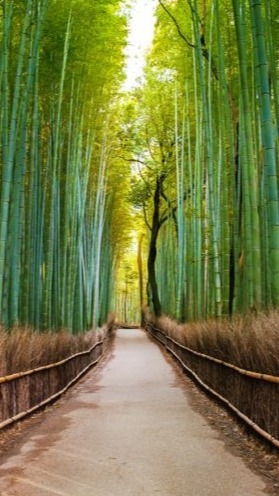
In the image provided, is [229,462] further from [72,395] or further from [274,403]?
[72,395]

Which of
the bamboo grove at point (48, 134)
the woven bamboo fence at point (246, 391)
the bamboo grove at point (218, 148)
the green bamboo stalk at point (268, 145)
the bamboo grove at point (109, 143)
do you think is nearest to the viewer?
the woven bamboo fence at point (246, 391)

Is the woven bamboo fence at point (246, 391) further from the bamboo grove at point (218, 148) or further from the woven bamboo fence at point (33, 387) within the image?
the woven bamboo fence at point (33, 387)

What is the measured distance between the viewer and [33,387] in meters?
5.75

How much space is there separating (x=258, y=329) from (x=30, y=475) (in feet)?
6.24

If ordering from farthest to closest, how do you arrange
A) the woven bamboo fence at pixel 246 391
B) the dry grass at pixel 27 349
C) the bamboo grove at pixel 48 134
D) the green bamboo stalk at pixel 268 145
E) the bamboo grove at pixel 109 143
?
the bamboo grove at pixel 48 134 < the bamboo grove at pixel 109 143 < the dry grass at pixel 27 349 < the green bamboo stalk at pixel 268 145 < the woven bamboo fence at pixel 246 391

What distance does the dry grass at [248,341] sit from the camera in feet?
13.2

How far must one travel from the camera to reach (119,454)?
4.13m

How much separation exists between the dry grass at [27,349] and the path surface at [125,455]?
516 millimetres

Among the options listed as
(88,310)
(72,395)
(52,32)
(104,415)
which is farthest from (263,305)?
(88,310)

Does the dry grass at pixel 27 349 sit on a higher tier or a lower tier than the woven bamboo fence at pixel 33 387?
higher

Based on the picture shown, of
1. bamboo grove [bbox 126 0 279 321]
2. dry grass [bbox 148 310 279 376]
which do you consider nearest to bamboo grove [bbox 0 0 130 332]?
bamboo grove [bbox 126 0 279 321]

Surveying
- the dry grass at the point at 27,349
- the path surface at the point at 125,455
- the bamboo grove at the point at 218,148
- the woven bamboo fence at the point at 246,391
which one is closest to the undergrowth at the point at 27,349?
the dry grass at the point at 27,349

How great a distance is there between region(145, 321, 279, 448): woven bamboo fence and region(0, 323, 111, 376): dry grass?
66.9 inches

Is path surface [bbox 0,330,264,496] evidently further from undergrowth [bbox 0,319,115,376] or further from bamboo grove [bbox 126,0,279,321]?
bamboo grove [bbox 126,0,279,321]
